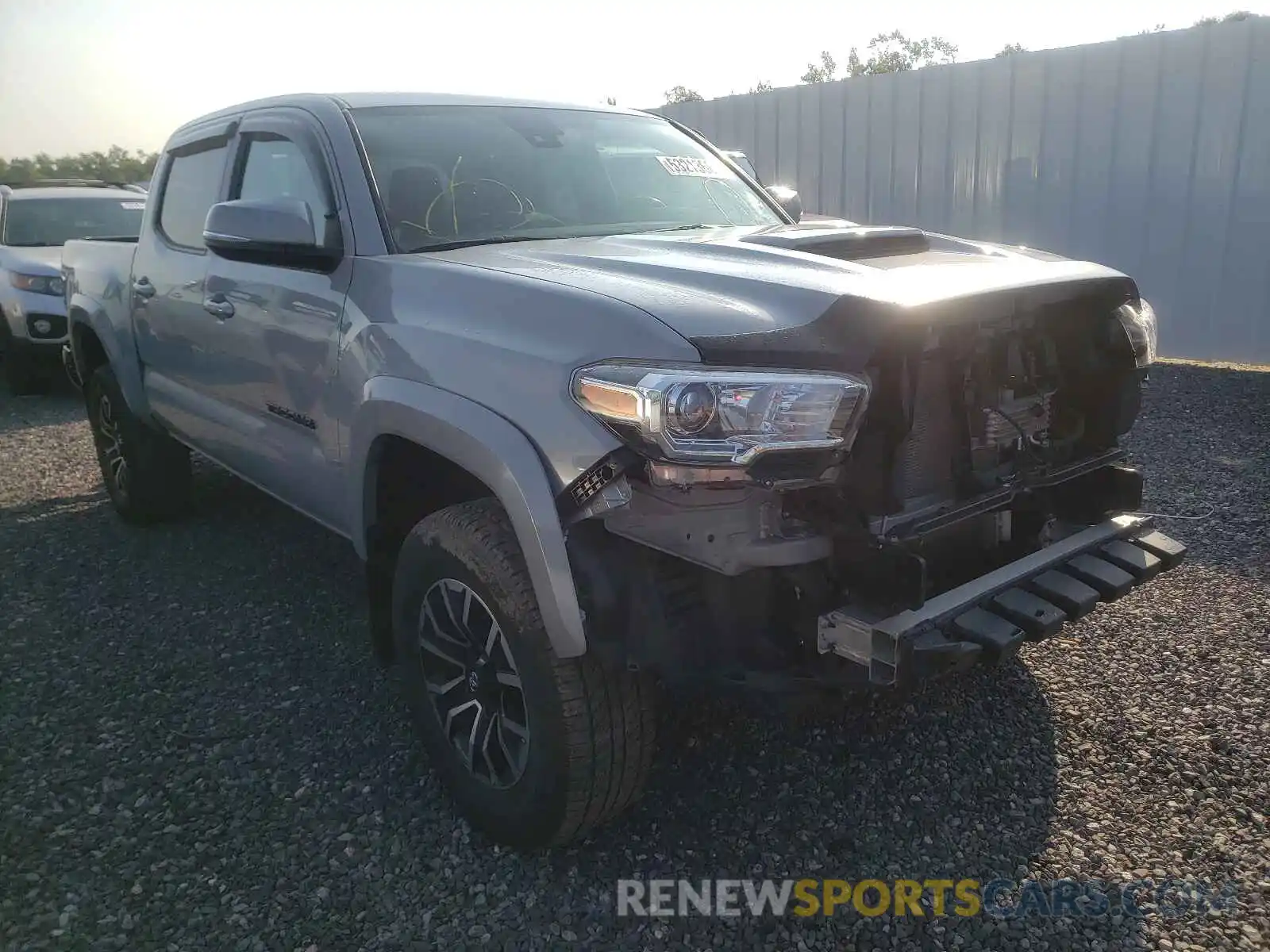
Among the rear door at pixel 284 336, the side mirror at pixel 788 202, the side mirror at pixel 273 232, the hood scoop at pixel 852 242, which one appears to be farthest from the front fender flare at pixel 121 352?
the hood scoop at pixel 852 242

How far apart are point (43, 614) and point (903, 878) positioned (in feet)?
11.7

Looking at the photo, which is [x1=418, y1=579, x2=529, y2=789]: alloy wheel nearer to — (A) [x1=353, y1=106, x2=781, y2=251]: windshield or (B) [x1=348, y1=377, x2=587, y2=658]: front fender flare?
(B) [x1=348, y1=377, x2=587, y2=658]: front fender flare

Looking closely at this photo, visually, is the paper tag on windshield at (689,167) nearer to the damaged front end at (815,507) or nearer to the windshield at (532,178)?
the windshield at (532,178)

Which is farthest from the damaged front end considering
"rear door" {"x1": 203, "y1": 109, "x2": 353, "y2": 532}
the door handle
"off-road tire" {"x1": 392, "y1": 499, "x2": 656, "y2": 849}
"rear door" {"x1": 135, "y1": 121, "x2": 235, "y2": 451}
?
"rear door" {"x1": 135, "y1": 121, "x2": 235, "y2": 451}

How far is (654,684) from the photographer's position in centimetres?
232

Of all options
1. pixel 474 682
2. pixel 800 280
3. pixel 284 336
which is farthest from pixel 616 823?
pixel 284 336

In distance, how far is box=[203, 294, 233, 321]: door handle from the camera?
355 cm

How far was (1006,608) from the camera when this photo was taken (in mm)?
2256

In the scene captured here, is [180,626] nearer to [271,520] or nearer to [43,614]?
[43,614]

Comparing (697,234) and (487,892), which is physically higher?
(697,234)

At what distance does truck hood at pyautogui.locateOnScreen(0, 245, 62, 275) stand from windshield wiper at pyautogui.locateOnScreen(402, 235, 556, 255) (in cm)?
754

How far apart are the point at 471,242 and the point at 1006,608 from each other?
71.8 inches

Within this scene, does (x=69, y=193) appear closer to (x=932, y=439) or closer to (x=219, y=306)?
(x=219, y=306)

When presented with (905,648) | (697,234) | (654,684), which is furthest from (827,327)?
(697,234)
